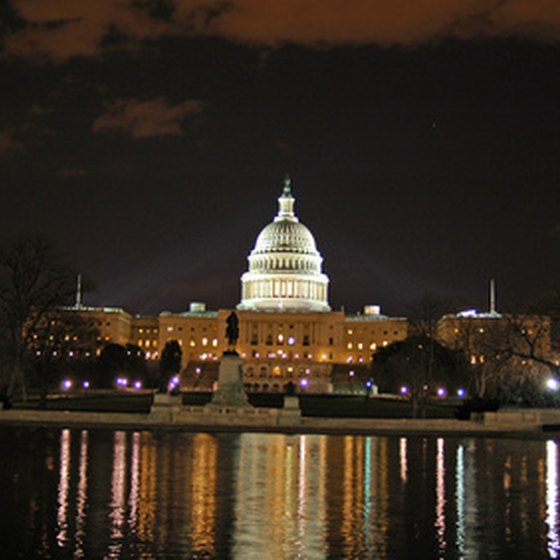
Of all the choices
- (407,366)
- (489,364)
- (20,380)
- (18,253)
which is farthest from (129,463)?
(407,366)

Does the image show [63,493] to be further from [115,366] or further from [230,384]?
[115,366]

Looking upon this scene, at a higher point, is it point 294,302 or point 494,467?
point 294,302

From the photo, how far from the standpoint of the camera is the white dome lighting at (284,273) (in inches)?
7638

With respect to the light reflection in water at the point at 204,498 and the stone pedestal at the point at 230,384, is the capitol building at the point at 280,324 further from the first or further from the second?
the light reflection in water at the point at 204,498

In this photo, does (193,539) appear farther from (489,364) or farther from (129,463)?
(489,364)

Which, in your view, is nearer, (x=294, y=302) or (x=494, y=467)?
(x=494, y=467)

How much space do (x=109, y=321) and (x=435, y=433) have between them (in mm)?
137199

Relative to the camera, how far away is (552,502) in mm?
24484

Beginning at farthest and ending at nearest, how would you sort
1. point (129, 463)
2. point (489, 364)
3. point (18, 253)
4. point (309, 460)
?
point (489, 364), point (18, 253), point (309, 460), point (129, 463)

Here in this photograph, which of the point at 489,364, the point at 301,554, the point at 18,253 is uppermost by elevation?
the point at 18,253

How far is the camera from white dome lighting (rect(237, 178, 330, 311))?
194 m

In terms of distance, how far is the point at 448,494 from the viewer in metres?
25.8

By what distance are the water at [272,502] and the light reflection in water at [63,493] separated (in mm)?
34

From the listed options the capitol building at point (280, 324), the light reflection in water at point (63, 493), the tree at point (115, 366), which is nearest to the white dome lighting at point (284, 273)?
the capitol building at point (280, 324)
